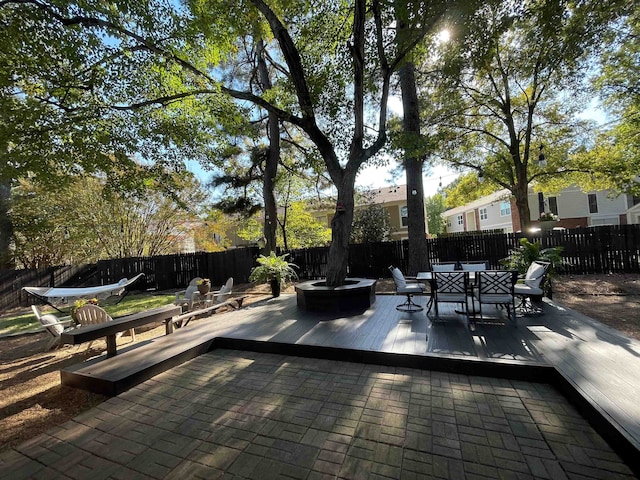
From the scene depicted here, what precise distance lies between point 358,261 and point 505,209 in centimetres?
1852

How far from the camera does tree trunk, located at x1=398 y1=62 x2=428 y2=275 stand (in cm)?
816

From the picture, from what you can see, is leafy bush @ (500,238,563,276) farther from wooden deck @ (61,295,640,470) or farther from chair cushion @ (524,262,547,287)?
chair cushion @ (524,262,547,287)

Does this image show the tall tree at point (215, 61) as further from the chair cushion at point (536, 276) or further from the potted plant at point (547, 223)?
the potted plant at point (547, 223)

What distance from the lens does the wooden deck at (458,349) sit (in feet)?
7.41

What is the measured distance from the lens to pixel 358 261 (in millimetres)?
11391

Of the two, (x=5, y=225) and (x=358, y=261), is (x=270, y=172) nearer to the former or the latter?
(x=358, y=261)

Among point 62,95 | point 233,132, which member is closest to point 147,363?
point 233,132

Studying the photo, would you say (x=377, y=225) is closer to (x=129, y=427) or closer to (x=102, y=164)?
(x=102, y=164)

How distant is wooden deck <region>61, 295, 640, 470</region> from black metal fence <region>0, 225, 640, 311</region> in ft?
17.8

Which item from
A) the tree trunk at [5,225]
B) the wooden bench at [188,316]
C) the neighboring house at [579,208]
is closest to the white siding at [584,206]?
the neighboring house at [579,208]

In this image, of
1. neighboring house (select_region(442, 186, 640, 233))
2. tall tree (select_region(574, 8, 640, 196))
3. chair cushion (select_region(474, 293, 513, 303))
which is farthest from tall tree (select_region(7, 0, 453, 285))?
neighboring house (select_region(442, 186, 640, 233))

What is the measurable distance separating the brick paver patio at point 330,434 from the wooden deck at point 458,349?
16 centimetres

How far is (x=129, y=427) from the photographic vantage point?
7.57 ft

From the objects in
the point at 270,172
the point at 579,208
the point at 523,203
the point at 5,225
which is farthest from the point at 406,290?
the point at 579,208
